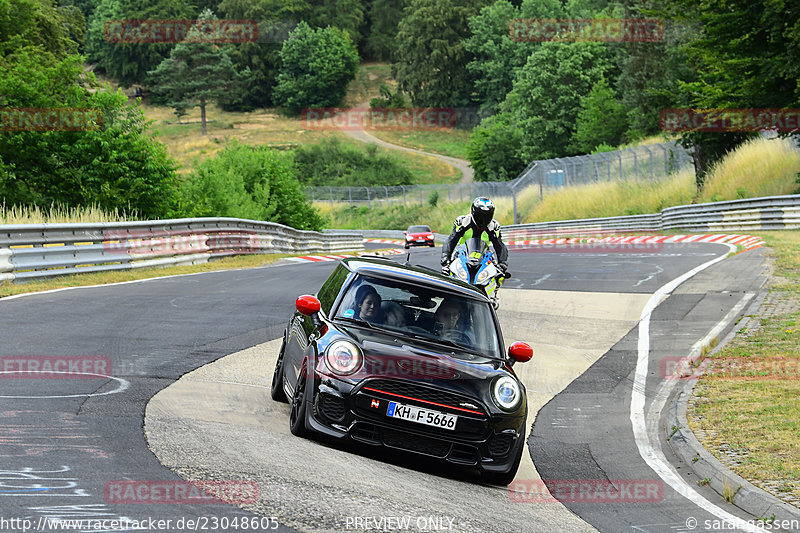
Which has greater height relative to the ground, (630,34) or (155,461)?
(630,34)

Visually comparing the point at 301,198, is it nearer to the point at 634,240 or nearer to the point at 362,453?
the point at 634,240

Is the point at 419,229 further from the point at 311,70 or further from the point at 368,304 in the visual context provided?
the point at 311,70

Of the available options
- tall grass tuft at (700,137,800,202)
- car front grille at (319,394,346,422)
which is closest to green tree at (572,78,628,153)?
tall grass tuft at (700,137,800,202)

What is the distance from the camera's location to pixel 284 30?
159625 millimetres

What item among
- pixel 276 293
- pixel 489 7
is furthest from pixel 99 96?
pixel 489 7

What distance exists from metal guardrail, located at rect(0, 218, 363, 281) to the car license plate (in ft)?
38.4

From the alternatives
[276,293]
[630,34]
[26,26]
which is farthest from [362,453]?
[630,34]

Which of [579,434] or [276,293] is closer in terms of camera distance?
→ [579,434]

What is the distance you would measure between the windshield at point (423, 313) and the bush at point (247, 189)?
25637mm

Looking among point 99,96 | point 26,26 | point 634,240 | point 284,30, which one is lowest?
point 634,240

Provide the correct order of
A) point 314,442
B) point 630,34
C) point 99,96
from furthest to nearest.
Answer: point 630,34 < point 99,96 < point 314,442

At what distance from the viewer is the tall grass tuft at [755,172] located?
38.0m

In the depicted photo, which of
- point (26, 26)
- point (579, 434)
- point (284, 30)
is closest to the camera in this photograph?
point (579, 434)

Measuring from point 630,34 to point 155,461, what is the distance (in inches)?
2835
